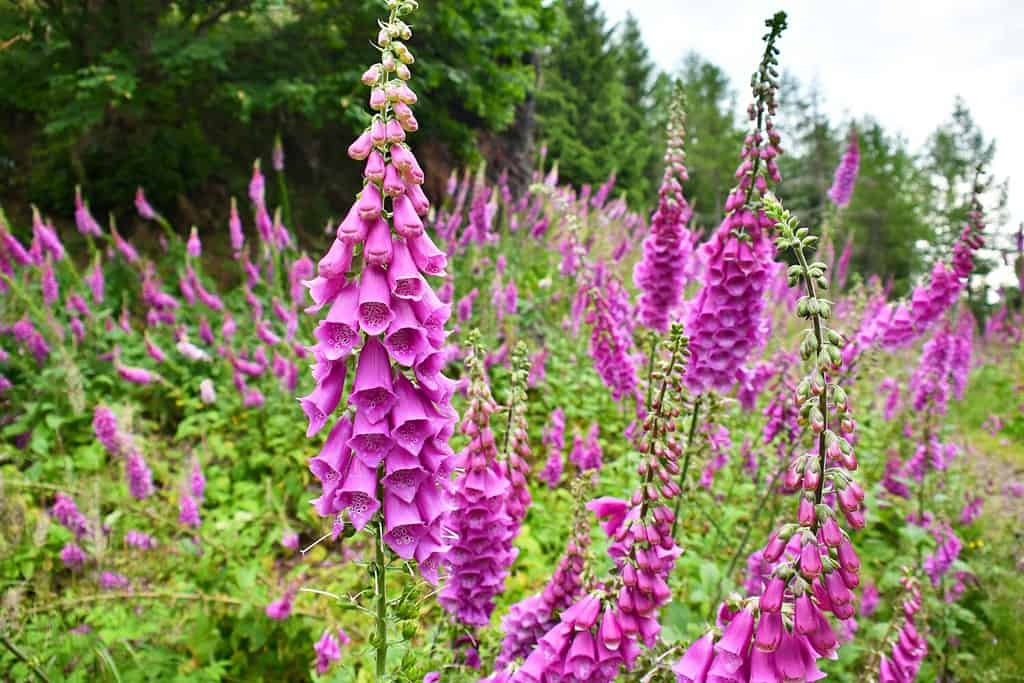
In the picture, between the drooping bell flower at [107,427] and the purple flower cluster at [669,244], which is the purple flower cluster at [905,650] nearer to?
the purple flower cluster at [669,244]

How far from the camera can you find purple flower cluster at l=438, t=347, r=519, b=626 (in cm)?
189

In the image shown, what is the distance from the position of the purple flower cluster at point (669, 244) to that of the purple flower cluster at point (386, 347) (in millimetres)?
1946

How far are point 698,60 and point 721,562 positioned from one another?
50.8 m

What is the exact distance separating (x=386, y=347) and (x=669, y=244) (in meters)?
2.14

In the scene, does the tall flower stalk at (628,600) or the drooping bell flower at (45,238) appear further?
the drooping bell flower at (45,238)

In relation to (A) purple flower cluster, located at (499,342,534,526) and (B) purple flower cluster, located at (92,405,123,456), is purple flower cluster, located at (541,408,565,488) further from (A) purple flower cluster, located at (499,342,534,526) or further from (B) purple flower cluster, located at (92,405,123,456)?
(B) purple flower cluster, located at (92,405,123,456)

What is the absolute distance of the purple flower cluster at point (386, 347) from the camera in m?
1.36

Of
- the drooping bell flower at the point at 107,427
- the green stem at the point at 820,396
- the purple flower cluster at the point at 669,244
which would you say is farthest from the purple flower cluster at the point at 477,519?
the drooping bell flower at the point at 107,427

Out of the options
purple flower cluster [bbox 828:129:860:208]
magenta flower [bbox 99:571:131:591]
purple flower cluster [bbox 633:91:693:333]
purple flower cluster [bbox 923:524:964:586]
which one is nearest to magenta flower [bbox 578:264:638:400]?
purple flower cluster [bbox 633:91:693:333]

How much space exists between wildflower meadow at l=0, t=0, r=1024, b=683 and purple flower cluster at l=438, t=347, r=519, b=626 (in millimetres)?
11

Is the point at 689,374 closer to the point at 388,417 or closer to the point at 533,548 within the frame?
the point at 388,417

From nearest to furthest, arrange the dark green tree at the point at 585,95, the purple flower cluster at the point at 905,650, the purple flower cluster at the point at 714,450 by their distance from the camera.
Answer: the purple flower cluster at the point at 905,650 < the purple flower cluster at the point at 714,450 < the dark green tree at the point at 585,95

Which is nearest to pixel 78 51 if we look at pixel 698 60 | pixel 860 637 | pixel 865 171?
pixel 860 637

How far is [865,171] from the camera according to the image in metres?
36.7
